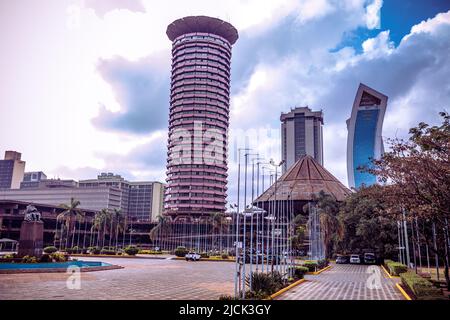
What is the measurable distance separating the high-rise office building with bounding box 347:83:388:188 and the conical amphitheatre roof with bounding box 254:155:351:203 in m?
50.0

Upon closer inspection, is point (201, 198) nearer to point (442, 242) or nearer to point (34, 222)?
point (34, 222)

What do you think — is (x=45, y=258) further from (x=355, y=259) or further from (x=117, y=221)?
(x=117, y=221)

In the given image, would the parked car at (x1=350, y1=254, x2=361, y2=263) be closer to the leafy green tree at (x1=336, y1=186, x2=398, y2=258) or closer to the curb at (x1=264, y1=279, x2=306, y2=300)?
the leafy green tree at (x1=336, y1=186, x2=398, y2=258)

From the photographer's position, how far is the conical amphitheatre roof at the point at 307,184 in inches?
3479

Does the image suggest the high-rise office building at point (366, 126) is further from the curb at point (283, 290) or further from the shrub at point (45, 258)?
the shrub at point (45, 258)

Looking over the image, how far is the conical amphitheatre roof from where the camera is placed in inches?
3479

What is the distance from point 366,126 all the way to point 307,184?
66.1 m

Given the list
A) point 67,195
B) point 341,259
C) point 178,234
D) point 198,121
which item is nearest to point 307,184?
point 341,259

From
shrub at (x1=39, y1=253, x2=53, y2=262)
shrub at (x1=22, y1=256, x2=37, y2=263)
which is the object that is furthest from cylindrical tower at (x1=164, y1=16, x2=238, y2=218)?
shrub at (x1=22, y1=256, x2=37, y2=263)

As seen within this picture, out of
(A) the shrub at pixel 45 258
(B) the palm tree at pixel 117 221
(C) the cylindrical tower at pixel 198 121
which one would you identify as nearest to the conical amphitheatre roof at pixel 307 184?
(B) the palm tree at pixel 117 221

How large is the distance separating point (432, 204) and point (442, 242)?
19.8ft

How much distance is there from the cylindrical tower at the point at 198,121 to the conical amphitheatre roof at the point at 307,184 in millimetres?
37113

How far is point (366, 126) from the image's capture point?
145750mm
